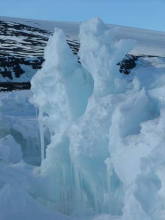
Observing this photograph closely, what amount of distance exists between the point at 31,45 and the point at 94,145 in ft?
140

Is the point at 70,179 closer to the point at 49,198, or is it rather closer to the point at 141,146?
the point at 49,198

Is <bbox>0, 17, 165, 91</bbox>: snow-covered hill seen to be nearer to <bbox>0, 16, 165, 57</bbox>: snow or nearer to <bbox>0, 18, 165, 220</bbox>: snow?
<bbox>0, 16, 165, 57</bbox>: snow

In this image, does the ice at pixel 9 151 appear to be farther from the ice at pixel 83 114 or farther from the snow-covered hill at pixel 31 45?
the snow-covered hill at pixel 31 45

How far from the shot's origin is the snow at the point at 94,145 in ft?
13.7

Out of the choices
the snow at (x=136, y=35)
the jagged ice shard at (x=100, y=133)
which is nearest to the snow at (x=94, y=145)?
the jagged ice shard at (x=100, y=133)

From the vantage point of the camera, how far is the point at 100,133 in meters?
5.34

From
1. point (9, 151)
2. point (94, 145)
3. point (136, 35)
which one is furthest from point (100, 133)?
point (136, 35)

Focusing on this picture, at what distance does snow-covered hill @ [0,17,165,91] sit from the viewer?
25844 mm

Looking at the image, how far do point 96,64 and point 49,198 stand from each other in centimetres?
238

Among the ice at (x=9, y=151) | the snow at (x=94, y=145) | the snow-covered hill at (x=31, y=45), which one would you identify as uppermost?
the snow at (x=94, y=145)

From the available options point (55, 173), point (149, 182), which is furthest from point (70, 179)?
point (149, 182)

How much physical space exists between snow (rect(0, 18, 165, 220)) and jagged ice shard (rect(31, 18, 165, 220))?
1 centimetres

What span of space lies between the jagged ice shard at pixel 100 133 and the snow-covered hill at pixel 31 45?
1761 centimetres

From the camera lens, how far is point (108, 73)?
5.96 m
